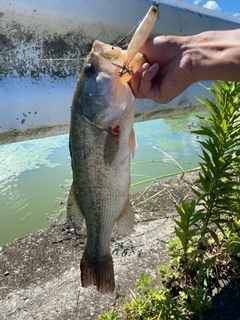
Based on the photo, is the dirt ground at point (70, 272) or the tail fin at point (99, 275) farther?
the dirt ground at point (70, 272)

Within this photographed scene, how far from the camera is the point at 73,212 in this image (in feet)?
5.71

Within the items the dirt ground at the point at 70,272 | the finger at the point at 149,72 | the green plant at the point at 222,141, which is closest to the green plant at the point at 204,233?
the green plant at the point at 222,141

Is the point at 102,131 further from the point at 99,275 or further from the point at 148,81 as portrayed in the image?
the point at 99,275

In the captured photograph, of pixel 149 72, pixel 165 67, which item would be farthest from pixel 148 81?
pixel 165 67

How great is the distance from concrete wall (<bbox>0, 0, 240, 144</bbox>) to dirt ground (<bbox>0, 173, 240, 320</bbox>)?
1327mm

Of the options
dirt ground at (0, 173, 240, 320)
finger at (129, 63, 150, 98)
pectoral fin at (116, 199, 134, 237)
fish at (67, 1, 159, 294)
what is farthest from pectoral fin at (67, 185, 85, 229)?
dirt ground at (0, 173, 240, 320)

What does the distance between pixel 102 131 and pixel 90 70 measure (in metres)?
0.32

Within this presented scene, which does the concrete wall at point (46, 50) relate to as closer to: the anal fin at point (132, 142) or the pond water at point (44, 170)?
the anal fin at point (132, 142)

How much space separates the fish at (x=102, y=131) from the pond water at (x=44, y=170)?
1670 mm

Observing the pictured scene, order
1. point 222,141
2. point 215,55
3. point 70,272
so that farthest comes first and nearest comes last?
point 70,272 < point 222,141 < point 215,55

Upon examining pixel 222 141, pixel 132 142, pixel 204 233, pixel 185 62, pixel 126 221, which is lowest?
pixel 204 233

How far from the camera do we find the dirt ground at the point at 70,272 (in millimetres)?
2318

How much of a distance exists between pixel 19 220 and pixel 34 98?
253 cm

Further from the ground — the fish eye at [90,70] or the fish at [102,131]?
the fish eye at [90,70]
